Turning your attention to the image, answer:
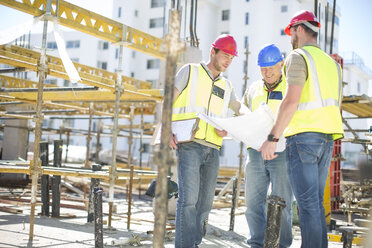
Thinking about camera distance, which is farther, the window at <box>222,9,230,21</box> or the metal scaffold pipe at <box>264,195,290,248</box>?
the window at <box>222,9,230,21</box>

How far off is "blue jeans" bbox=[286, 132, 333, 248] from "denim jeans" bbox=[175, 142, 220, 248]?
1026mm

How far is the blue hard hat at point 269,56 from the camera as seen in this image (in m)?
4.34

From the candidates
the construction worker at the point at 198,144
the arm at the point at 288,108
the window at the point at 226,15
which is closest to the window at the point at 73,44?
the window at the point at 226,15

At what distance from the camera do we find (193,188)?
410cm

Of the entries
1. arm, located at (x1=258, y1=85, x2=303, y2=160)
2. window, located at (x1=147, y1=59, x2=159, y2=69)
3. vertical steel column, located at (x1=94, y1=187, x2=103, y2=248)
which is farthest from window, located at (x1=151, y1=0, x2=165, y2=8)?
arm, located at (x1=258, y1=85, x2=303, y2=160)

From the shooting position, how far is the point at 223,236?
22.1 ft

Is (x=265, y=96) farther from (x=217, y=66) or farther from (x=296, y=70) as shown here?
(x=296, y=70)

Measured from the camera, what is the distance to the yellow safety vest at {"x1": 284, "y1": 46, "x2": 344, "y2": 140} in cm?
349

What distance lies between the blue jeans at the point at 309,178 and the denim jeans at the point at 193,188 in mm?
1026

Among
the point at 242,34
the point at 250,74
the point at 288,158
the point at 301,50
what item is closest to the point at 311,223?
the point at 288,158

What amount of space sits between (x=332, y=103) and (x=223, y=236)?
3.83m

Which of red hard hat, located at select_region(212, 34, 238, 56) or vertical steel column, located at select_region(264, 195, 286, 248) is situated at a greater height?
red hard hat, located at select_region(212, 34, 238, 56)

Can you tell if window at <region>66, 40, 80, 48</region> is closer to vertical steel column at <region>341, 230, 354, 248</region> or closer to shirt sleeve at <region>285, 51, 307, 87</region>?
shirt sleeve at <region>285, 51, 307, 87</region>

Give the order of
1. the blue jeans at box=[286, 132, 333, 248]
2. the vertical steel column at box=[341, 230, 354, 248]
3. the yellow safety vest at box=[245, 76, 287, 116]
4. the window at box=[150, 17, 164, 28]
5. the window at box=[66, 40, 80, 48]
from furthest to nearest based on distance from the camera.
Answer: the window at box=[66, 40, 80, 48] → the window at box=[150, 17, 164, 28] → the yellow safety vest at box=[245, 76, 287, 116] → the vertical steel column at box=[341, 230, 354, 248] → the blue jeans at box=[286, 132, 333, 248]
